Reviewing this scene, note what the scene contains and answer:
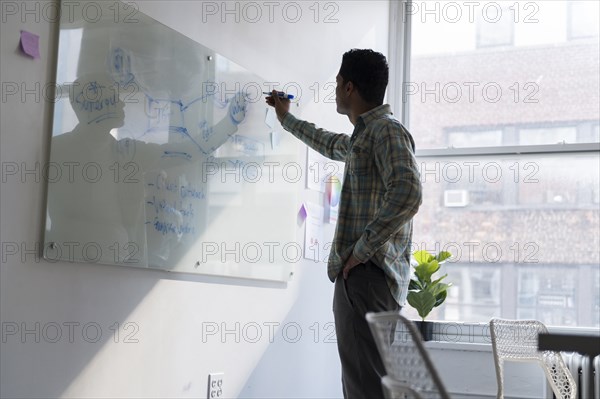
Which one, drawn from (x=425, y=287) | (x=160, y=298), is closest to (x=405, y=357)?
(x=160, y=298)

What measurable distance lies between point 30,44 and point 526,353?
2338 mm

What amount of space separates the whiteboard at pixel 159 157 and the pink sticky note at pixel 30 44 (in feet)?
0.29

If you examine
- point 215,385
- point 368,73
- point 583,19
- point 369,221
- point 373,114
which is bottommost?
point 215,385

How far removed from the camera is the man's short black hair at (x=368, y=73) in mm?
2467

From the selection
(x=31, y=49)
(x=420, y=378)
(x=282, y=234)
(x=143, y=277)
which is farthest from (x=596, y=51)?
(x=420, y=378)

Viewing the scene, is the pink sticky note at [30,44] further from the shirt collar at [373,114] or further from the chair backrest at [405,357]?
the chair backrest at [405,357]

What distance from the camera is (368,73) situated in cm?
247

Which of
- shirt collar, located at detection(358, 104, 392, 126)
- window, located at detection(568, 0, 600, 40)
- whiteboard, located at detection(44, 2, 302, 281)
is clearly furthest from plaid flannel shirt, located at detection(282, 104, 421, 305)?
window, located at detection(568, 0, 600, 40)

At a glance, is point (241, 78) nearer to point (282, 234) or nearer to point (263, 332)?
point (282, 234)

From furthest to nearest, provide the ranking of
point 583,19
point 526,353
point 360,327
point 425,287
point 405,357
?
point 583,19
point 425,287
point 526,353
point 360,327
point 405,357

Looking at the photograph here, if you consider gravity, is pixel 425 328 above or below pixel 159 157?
below

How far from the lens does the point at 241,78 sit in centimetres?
347

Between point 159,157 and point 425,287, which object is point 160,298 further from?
point 425,287

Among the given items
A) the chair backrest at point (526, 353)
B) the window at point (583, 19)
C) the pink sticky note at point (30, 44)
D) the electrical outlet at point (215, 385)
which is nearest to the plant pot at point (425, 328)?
the chair backrest at point (526, 353)
